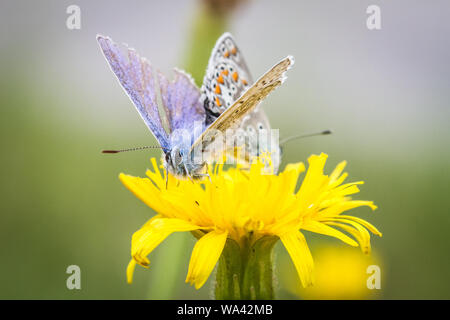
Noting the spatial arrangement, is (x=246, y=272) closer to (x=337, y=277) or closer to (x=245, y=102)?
(x=245, y=102)

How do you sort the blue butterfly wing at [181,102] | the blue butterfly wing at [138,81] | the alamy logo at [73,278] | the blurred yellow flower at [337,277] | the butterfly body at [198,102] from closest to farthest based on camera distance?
the butterfly body at [198,102] → the blue butterfly wing at [138,81] → the blue butterfly wing at [181,102] → the blurred yellow flower at [337,277] → the alamy logo at [73,278]

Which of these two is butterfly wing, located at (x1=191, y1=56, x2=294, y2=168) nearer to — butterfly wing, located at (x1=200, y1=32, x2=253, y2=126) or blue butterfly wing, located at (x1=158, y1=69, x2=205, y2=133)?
blue butterfly wing, located at (x1=158, y1=69, x2=205, y2=133)

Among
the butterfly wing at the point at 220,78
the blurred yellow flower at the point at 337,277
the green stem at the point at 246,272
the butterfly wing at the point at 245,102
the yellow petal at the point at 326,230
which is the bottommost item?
the blurred yellow flower at the point at 337,277

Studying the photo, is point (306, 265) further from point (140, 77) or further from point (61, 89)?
point (61, 89)

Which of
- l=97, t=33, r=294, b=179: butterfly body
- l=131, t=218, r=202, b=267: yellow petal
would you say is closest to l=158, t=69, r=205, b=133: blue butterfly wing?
l=97, t=33, r=294, b=179: butterfly body

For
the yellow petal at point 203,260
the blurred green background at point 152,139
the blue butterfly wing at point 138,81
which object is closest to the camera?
the yellow petal at point 203,260

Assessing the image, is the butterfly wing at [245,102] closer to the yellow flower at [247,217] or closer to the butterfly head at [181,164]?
the butterfly head at [181,164]

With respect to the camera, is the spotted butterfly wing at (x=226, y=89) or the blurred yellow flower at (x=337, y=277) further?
the blurred yellow flower at (x=337, y=277)

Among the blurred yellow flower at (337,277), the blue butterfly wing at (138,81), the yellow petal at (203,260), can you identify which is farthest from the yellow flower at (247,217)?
the blurred yellow flower at (337,277)
